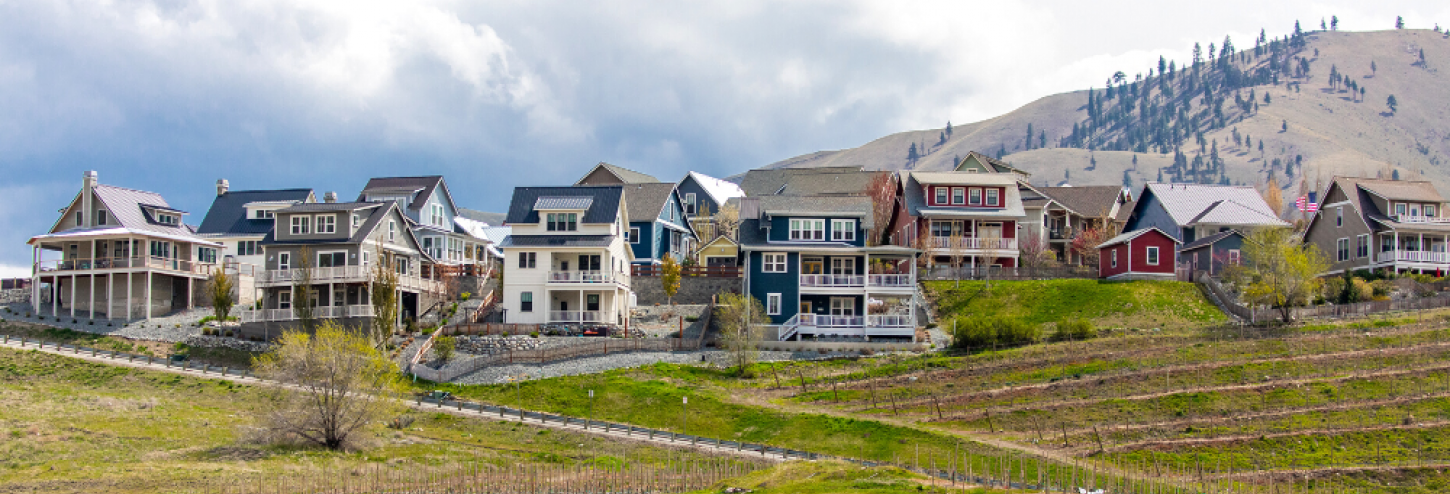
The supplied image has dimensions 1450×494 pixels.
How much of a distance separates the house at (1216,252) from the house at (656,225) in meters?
33.2

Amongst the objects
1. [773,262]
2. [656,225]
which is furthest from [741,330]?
[656,225]

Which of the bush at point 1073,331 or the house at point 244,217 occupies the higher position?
the house at point 244,217

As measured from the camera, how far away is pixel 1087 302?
227 ft

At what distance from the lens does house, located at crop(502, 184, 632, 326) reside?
69.2 metres

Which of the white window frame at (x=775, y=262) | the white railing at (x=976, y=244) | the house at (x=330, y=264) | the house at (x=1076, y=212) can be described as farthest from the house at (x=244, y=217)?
the house at (x=1076, y=212)

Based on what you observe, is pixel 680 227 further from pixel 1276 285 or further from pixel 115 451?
pixel 115 451

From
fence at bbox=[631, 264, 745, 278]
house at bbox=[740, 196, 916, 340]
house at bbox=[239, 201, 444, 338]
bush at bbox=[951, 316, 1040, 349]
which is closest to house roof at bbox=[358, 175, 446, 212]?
house at bbox=[239, 201, 444, 338]

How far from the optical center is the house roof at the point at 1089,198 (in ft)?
320

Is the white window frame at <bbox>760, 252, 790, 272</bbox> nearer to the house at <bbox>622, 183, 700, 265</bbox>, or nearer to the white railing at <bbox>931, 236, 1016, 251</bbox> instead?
the white railing at <bbox>931, 236, 1016, 251</bbox>

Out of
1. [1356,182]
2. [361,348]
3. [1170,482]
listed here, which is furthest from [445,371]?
[1356,182]

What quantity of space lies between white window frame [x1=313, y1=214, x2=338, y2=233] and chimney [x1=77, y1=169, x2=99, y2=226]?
1432 cm

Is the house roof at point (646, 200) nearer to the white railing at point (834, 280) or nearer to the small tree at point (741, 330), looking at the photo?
the white railing at point (834, 280)

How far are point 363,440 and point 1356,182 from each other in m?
64.9

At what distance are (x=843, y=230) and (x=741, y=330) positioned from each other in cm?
1296
